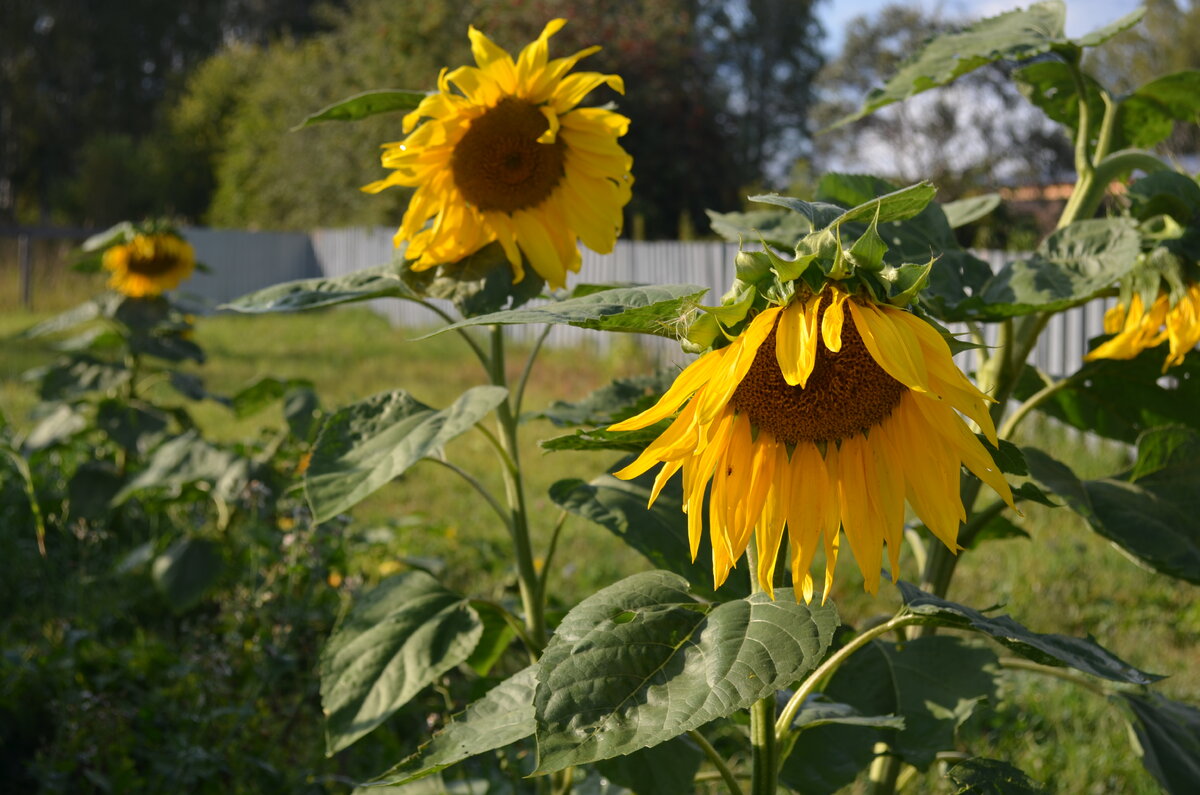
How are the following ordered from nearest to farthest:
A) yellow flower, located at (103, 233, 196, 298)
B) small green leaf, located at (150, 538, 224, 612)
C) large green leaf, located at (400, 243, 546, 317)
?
large green leaf, located at (400, 243, 546, 317) → small green leaf, located at (150, 538, 224, 612) → yellow flower, located at (103, 233, 196, 298)

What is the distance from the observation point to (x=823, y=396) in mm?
906

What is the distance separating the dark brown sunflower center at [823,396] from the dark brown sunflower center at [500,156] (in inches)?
31.1

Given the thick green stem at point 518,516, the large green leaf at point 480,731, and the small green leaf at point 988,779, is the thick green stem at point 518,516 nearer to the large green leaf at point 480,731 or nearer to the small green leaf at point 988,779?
the large green leaf at point 480,731

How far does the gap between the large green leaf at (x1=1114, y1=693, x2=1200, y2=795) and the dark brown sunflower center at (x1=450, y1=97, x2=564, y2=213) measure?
107 centimetres

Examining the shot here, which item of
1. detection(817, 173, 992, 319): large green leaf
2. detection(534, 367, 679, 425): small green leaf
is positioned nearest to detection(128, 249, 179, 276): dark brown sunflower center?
detection(534, 367, 679, 425): small green leaf

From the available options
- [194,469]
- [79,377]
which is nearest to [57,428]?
[79,377]

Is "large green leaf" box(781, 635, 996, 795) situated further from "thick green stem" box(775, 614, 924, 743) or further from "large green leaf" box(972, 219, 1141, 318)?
"large green leaf" box(972, 219, 1141, 318)

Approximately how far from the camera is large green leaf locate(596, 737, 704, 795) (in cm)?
123

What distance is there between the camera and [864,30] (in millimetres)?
21531

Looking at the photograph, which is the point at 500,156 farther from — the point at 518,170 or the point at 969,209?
the point at 969,209

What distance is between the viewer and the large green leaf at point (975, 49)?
4.63 feet

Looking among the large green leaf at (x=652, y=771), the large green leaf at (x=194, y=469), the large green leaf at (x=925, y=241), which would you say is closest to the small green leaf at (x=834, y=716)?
the large green leaf at (x=652, y=771)

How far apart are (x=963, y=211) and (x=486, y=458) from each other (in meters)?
4.13

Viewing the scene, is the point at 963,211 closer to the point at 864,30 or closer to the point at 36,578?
the point at 36,578
